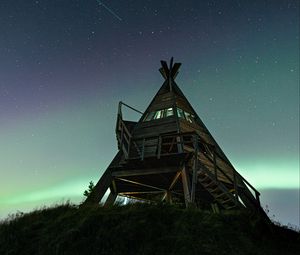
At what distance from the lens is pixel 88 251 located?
9320mm

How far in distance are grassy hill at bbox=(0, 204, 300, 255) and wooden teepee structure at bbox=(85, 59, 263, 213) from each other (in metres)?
1.95

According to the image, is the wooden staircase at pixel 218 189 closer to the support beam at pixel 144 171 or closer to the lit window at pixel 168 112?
the support beam at pixel 144 171

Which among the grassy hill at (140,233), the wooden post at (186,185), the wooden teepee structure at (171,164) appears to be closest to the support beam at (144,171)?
the wooden teepee structure at (171,164)

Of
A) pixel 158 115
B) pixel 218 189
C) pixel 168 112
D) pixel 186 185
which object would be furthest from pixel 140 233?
pixel 158 115

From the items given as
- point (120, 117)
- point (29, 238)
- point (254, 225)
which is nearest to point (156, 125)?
point (120, 117)

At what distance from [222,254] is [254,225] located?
10.3 ft

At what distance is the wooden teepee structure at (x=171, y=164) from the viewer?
14.4 metres

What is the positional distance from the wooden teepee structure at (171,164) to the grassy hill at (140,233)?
6.41 feet

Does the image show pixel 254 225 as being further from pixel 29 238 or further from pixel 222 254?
pixel 29 238

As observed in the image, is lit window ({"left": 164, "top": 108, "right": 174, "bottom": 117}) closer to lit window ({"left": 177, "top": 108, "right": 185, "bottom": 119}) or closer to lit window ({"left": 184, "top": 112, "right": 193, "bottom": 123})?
lit window ({"left": 177, "top": 108, "right": 185, "bottom": 119})

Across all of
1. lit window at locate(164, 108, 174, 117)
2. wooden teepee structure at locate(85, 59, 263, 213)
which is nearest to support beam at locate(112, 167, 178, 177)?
wooden teepee structure at locate(85, 59, 263, 213)

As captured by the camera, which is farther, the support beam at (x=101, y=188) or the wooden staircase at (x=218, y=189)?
the support beam at (x=101, y=188)

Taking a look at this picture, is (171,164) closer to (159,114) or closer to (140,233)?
(159,114)

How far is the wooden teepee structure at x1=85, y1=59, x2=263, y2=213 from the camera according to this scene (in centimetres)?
1438
